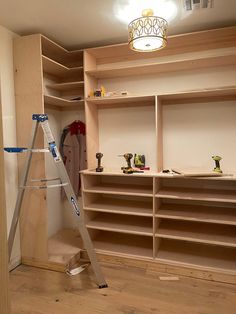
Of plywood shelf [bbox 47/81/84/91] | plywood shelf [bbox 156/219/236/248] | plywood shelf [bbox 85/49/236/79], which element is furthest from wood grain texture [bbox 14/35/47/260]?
plywood shelf [bbox 156/219/236/248]

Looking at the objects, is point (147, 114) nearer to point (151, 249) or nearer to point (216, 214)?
point (216, 214)

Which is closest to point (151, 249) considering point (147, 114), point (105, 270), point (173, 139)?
point (105, 270)

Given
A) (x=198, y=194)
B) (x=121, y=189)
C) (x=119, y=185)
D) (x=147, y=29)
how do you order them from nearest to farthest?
1. (x=147, y=29)
2. (x=198, y=194)
3. (x=121, y=189)
4. (x=119, y=185)

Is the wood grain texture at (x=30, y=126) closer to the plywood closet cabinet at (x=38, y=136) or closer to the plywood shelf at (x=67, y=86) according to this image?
the plywood closet cabinet at (x=38, y=136)

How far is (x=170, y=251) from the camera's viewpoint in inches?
103

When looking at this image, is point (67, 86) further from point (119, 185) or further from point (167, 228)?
point (167, 228)

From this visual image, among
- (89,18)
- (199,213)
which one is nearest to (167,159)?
(199,213)

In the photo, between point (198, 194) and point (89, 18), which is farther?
point (198, 194)

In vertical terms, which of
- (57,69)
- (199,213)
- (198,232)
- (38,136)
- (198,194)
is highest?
(57,69)

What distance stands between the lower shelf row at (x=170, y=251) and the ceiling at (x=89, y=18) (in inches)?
87.1

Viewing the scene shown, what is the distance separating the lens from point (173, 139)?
2799 millimetres

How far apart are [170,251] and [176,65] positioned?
1.98 metres

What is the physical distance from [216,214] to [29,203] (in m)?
1.93

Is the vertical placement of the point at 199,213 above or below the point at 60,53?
below
